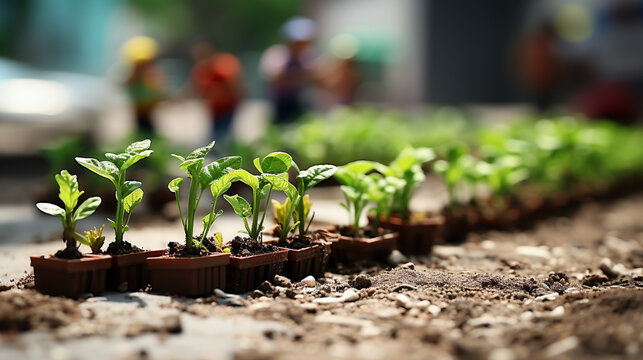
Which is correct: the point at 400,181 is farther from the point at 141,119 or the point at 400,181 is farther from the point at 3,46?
the point at 3,46

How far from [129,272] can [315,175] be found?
40.5 inches

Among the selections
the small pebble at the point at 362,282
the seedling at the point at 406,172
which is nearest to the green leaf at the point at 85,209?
the small pebble at the point at 362,282

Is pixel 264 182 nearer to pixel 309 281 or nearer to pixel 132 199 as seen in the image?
pixel 309 281

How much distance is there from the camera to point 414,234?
15.0 ft

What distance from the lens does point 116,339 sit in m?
2.62

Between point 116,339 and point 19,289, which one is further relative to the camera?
point 19,289

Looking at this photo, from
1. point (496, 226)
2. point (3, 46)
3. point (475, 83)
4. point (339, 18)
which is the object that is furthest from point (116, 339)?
point (339, 18)

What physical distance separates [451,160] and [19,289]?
10.1ft

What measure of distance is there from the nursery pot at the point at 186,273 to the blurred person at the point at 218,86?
570 centimetres

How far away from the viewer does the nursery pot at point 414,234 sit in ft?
14.9

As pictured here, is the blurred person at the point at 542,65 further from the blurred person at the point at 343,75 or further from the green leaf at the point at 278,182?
the green leaf at the point at 278,182

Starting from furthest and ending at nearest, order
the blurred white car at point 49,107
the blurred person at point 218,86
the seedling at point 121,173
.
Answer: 1. the blurred person at point 218,86
2. the blurred white car at point 49,107
3. the seedling at point 121,173

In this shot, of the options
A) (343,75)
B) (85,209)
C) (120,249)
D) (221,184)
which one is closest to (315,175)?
(221,184)

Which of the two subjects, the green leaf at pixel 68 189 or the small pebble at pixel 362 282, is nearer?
the green leaf at pixel 68 189
